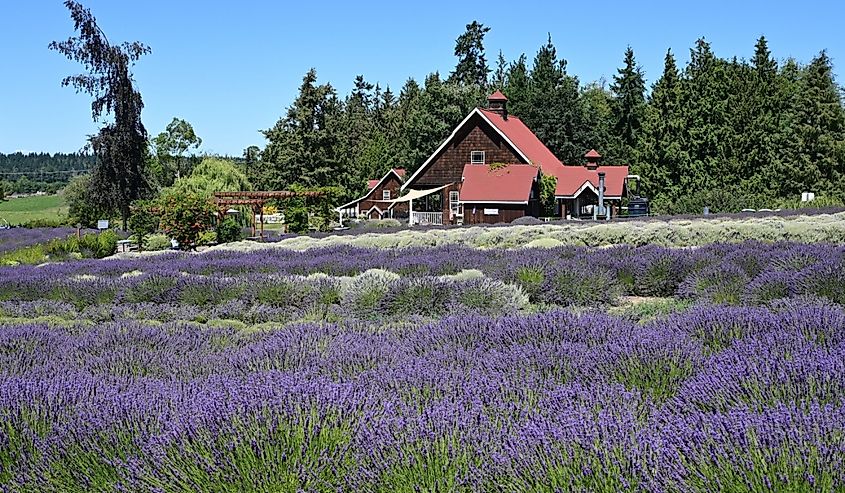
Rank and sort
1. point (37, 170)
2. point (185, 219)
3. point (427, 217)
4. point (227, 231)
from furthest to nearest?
1. point (37, 170)
2. point (427, 217)
3. point (227, 231)
4. point (185, 219)

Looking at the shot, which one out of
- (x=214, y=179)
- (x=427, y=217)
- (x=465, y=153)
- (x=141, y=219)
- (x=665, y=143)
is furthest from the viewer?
(x=214, y=179)

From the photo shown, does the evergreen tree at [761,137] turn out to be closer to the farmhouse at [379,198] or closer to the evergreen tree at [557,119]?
the evergreen tree at [557,119]

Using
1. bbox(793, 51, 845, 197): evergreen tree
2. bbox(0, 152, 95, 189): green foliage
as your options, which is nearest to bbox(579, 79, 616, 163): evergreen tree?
bbox(793, 51, 845, 197): evergreen tree

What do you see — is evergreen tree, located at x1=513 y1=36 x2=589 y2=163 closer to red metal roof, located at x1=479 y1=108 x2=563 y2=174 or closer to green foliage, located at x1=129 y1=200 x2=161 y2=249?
red metal roof, located at x1=479 y1=108 x2=563 y2=174

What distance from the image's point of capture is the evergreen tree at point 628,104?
58.1m

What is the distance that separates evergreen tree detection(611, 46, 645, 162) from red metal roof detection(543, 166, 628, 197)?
37.7ft

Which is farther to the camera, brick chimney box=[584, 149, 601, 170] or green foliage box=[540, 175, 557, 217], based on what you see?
brick chimney box=[584, 149, 601, 170]

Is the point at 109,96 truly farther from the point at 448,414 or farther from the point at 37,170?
the point at 37,170

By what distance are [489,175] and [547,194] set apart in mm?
3012

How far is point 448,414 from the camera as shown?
3047mm

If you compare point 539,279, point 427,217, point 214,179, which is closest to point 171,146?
point 214,179

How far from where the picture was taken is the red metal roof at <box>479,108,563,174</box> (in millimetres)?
43938

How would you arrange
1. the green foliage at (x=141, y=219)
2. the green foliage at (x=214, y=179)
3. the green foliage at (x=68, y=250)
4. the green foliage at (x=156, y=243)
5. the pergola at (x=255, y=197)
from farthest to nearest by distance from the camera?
the green foliage at (x=214, y=179)
the pergola at (x=255, y=197)
the green foliage at (x=141, y=219)
the green foliage at (x=156, y=243)
the green foliage at (x=68, y=250)

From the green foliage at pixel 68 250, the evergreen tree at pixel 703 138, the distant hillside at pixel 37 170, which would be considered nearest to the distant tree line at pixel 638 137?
the evergreen tree at pixel 703 138
